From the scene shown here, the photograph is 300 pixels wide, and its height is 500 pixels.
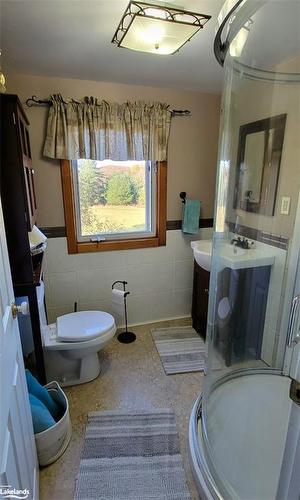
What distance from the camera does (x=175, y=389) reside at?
1.98 metres

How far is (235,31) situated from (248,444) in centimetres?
197

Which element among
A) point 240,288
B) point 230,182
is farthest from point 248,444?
point 230,182

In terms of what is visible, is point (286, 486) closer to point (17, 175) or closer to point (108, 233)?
point (17, 175)

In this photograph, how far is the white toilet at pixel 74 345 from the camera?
1.88 meters

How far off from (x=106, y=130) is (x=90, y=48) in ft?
2.12

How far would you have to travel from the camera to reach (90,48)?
166cm

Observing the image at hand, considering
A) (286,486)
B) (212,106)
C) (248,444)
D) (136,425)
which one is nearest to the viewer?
(286,486)

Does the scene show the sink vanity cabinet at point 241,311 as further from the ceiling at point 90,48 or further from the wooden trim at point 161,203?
the ceiling at point 90,48

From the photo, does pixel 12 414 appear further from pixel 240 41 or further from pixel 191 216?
pixel 191 216

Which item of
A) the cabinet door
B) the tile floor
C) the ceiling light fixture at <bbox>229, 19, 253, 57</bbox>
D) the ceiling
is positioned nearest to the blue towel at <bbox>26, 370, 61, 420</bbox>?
the tile floor

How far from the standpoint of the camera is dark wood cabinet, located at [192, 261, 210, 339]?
8.31 feet

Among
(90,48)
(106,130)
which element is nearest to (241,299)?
(106,130)

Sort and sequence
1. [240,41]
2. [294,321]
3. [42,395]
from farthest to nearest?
[42,395] < [240,41] < [294,321]

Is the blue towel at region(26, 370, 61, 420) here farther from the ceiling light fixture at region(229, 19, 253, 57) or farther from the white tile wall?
the ceiling light fixture at region(229, 19, 253, 57)
